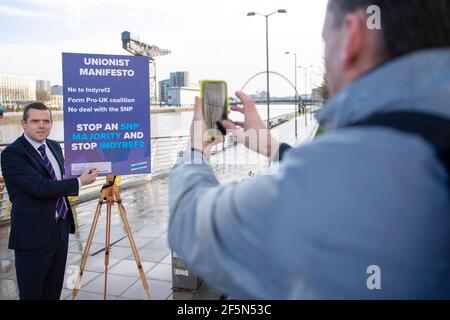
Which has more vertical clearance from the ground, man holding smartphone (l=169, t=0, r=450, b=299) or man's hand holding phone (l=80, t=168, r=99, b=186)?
man holding smartphone (l=169, t=0, r=450, b=299)

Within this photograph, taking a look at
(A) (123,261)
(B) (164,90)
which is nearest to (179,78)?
(B) (164,90)

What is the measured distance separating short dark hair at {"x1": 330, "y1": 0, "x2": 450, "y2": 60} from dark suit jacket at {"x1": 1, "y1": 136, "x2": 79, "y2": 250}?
297cm

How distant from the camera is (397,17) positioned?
0.72 meters

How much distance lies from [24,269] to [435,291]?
317 centimetres

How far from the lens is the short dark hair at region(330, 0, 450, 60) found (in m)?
0.71

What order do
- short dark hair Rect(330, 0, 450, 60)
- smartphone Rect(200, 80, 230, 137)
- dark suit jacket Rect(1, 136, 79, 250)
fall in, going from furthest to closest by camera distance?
1. dark suit jacket Rect(1, 136, 79, 250)
2. smartphone Rect(200, 80, 230, 137)
3. short dark hair Rect(330, 0, 450, 60)

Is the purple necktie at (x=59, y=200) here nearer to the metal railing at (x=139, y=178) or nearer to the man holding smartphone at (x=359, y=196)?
the metal railing at (x=139, y=178)

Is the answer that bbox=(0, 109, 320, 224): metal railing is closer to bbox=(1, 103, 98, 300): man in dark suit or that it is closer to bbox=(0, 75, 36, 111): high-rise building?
bbox=(1, 103, 98, 300): man in dark suit

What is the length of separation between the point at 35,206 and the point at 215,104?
2.40m

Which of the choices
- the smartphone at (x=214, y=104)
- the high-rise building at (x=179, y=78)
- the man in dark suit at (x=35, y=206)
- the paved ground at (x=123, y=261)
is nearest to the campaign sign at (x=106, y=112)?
the man in dark suit at (x=35, y=206)

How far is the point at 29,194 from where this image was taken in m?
3.11

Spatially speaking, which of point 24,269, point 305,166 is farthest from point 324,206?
point 24,269

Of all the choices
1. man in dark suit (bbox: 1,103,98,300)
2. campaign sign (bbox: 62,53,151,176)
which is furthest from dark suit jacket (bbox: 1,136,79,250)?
campaign sign (bbox: 62,53,151,176)
